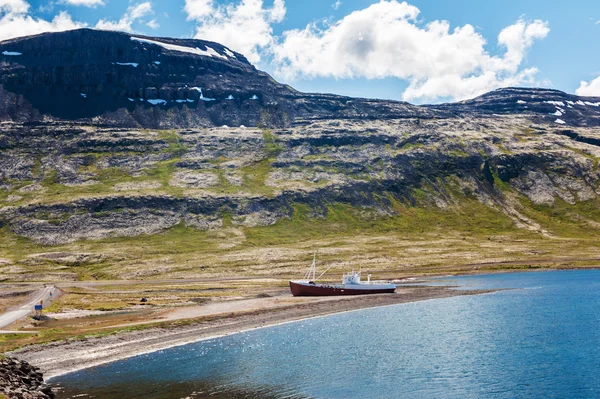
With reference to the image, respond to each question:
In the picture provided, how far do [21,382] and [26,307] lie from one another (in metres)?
71.4

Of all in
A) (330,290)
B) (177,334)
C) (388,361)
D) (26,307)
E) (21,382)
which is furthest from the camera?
(330,290)

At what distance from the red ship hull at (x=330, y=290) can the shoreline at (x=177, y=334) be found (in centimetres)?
472

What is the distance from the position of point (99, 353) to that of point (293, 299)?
2349 inches

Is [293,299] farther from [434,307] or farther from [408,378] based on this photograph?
[408,378]

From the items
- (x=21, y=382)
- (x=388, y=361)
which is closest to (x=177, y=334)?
(x=21, y=382)

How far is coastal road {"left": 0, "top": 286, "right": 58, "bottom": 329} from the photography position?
97.5 metres

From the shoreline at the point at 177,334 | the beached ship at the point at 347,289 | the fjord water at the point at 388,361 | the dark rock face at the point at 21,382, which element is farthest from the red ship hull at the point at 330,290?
the dark rock face at the point at 21,382

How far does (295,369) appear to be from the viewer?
64.4 metres

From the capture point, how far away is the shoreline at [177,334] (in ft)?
227

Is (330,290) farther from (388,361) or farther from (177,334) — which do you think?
(388,361)

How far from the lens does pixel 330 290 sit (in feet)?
444

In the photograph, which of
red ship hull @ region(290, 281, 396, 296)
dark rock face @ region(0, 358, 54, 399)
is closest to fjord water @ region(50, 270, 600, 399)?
dark rock face @ region(0, 358, 54, 399)

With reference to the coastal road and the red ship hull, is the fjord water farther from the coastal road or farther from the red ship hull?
the coastal road

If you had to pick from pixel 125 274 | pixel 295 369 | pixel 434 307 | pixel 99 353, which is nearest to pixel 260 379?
pixel 295 369
